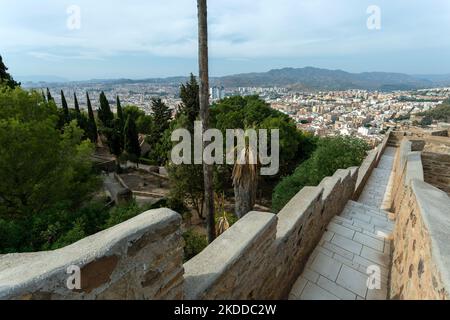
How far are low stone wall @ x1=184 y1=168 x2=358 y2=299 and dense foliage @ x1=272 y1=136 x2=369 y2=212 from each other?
7.70 meters

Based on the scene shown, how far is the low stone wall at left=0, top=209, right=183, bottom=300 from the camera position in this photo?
1223mm

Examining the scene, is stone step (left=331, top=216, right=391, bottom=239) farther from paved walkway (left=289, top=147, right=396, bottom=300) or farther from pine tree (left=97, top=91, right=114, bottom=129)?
pine tree (left=97, top=91, right=114, bottom=129)

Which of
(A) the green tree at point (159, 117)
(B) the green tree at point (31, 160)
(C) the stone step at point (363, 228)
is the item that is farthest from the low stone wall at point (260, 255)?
(A) the green tree at point (159, 117)

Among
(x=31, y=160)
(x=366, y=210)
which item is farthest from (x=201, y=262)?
(x=31, y=160)

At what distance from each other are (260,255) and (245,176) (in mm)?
5760

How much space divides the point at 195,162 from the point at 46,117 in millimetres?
6537

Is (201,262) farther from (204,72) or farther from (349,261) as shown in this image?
(204,72)

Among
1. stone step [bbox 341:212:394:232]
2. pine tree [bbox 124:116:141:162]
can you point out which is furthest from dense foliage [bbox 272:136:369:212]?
pine tree [bbox 124:116:141:162]

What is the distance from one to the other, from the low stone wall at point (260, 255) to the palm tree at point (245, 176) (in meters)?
3.87

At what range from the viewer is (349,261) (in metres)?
3.97

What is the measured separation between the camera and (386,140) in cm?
1728

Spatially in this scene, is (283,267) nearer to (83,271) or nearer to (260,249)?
(260,249)
